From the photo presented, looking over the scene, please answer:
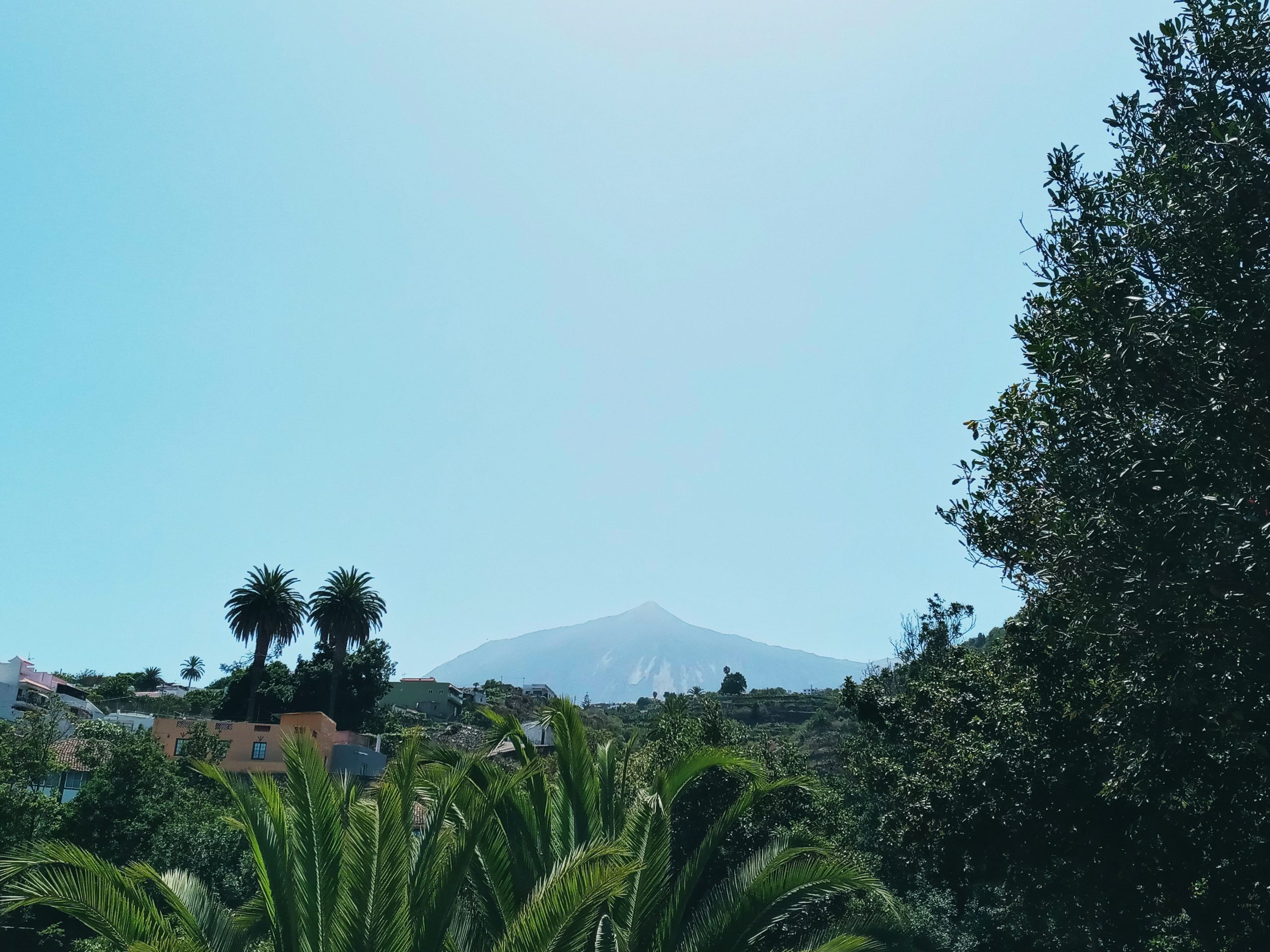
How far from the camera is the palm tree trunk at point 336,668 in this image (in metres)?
66.1

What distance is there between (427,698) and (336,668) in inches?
1260

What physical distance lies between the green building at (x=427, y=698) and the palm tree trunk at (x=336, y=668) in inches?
1084

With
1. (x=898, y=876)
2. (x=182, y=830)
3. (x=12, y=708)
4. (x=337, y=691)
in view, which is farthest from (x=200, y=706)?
(x=898, y=876)

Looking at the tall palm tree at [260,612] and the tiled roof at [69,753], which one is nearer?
the tiled roof at [69,753]

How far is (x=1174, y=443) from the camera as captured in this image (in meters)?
8.52

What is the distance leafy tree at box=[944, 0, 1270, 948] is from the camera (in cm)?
817

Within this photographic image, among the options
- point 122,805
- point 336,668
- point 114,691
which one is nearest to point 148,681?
point 114,691

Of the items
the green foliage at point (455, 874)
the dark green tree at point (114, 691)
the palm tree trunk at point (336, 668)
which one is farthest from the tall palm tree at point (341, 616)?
the green foliage at point (455, 874)

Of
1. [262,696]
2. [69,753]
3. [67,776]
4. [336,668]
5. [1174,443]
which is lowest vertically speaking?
[67,776]

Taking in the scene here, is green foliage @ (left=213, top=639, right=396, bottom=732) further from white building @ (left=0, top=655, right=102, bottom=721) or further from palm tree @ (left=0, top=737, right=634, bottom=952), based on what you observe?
palm tree @ (left=0, top=737, right=634, bottom=952)

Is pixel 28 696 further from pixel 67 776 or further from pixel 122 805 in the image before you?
pixel 122 805

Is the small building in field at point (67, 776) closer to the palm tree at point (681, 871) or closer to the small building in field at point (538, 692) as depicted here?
the palm tree at point (681, 871)

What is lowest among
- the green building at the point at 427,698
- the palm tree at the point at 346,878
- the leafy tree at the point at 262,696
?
the palm tree at the point at 346,878

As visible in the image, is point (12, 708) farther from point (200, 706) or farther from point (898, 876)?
point (898, 876)
